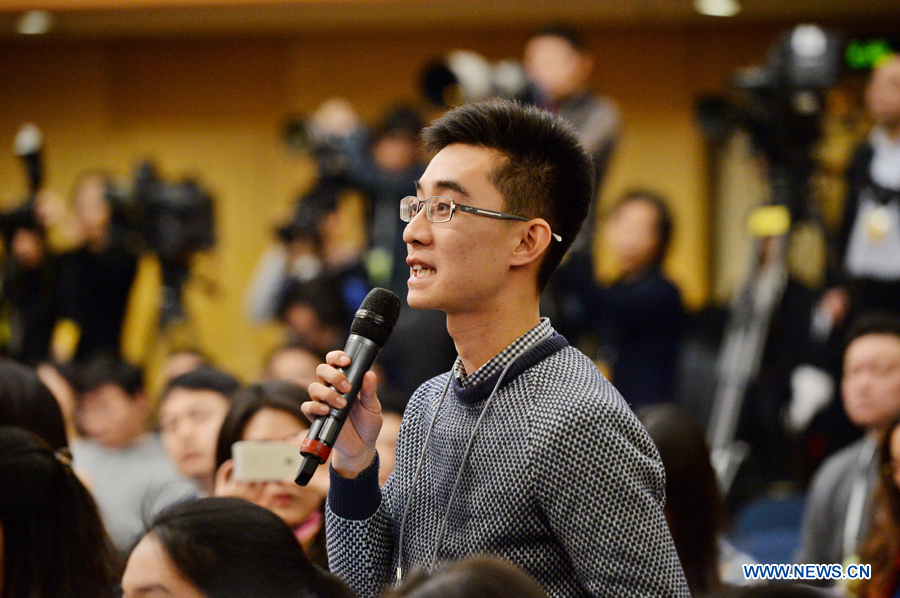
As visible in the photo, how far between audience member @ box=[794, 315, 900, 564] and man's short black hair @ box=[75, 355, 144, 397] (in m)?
2.29

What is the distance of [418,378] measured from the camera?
3824 millimetres

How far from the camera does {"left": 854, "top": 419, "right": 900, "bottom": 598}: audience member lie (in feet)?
7.63

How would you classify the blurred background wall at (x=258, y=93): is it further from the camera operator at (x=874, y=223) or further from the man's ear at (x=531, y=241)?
the man's ear at (x=531, y=241)

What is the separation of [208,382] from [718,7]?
12.7 ft

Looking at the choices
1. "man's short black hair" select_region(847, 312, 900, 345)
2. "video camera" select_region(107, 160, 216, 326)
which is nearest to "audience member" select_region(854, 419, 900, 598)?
"man's short black hair" select_region(847, 312, 900, 345)

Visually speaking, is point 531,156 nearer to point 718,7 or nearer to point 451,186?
point 451,186

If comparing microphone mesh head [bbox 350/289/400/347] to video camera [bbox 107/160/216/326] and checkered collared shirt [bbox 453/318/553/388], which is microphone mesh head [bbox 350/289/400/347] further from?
video camera [bbox 107/160/216/326]

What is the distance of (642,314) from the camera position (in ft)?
12.5

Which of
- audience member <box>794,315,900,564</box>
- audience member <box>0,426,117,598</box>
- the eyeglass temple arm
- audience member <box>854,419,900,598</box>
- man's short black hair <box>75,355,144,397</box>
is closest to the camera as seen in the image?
the eyeglass temple arm

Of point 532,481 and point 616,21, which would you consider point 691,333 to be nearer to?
point 616,21

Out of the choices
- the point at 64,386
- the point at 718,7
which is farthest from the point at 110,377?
the point at 718,7

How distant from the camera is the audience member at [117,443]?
3.44m

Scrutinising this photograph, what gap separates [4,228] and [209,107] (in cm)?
234

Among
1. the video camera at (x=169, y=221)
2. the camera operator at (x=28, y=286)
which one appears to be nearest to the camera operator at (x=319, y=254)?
the video camera at (x=169, y=221)
